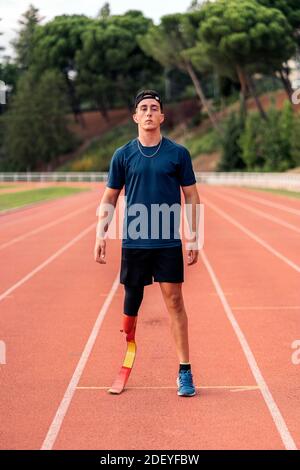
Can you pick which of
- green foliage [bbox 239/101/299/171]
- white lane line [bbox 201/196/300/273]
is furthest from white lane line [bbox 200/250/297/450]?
green foliage [bbox 239/101/299/171]

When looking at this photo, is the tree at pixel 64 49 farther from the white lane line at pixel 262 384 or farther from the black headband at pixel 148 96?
the black headband at pixel 148 96

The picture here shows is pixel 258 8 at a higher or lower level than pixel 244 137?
higher

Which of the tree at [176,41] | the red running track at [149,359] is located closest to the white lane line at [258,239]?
the red running track at [149,359]

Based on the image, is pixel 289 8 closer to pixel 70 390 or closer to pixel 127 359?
pixel 127 359

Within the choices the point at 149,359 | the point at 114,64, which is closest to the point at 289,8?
the point at 114,64

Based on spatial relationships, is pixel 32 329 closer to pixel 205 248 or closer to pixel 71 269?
pixel 71 269

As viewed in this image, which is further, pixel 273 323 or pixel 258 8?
pixel 258 8

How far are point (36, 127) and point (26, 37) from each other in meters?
37.6

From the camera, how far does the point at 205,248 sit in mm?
16547

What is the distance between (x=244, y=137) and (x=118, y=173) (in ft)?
198

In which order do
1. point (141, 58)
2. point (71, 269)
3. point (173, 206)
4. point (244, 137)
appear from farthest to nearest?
1. point (141, 58)
2. point (244, 137)
3. point (71, 269)
4. point (173, 206)

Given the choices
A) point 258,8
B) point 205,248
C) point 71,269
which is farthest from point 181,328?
point 258,8

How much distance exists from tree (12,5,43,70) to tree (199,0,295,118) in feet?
162

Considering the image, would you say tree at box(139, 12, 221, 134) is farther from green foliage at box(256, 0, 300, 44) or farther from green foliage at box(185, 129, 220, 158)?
green foliage at box(256, 0, 300, 44)
